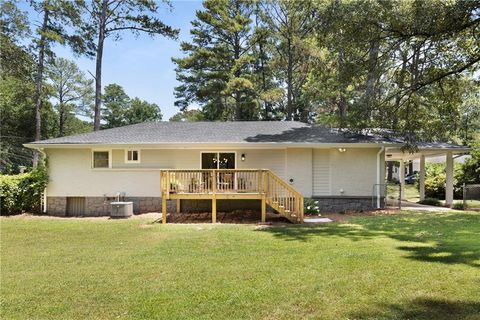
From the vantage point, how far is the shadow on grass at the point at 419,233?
636cm

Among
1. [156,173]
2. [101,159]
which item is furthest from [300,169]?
[101,159]

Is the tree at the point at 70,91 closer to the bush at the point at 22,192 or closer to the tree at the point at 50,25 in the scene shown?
the tree at the point at 50,25

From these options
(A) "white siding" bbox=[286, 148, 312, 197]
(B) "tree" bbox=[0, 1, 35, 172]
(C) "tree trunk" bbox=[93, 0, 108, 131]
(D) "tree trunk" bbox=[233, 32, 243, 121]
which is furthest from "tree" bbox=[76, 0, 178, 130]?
(A) "white siding" bbox=[286, 148, 312, 197]

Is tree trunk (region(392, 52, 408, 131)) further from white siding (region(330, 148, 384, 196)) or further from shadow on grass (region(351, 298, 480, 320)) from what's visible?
shadow on grass (region(351, 298, 480, 320))

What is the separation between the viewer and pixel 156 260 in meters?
6.40

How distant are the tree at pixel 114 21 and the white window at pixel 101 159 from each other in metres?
10.6

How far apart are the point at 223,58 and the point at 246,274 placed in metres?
25.1

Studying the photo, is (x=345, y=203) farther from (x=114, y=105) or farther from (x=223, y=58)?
(x=114, y=105)

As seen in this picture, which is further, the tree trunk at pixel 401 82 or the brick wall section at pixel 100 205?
the brick wall section at pixel 100 205

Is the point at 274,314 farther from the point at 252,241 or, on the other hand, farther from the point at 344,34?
the point at 344,34

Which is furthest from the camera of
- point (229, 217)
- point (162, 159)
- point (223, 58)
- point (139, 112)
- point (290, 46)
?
point (139, 112)

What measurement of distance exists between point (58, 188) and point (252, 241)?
919cm

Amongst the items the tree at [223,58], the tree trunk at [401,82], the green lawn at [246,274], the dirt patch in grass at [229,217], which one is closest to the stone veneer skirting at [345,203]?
the dirt patch in grass at [229,217]

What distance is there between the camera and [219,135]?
47.9 feet
